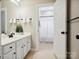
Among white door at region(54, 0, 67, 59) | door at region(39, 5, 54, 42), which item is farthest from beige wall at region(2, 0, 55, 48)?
door at region(39, 5, 54, 42)

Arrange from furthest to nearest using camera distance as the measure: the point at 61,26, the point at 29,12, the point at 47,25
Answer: the point at 47,25, the point at 29,12, the point at 61,26

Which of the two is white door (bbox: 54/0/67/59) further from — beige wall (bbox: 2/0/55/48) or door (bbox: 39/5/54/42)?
door (bbox: 39/5/54/42)

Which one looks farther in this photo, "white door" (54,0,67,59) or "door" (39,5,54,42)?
"door" (39,5,54,42)

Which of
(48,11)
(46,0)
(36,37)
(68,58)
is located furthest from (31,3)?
(68,58)

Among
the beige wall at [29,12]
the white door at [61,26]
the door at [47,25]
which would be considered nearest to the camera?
the white door at [61,26]

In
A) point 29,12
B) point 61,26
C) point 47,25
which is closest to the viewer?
point 61,26

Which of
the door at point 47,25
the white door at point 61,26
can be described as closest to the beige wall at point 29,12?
the white door at point 61,26

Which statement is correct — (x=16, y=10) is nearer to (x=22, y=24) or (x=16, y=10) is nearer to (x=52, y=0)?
(x=22, y=24)

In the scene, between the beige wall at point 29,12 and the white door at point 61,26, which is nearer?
the white door at point 61,26

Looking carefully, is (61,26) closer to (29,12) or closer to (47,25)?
(29,12)

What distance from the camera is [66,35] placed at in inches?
97.2

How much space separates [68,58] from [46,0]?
2917mm

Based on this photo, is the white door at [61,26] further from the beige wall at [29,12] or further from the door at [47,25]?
the door at [47,25]

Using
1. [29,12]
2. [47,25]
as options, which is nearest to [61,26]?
[29,12]
